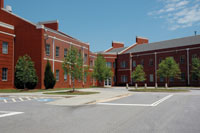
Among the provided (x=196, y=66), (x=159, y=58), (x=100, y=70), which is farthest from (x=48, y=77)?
(x=159, y=58)

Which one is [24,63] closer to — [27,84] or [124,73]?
[27,84]

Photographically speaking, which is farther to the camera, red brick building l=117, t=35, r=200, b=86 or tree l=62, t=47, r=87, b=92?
red brick building l=117, t=35, r=200, b=86

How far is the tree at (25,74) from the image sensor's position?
27672 mm

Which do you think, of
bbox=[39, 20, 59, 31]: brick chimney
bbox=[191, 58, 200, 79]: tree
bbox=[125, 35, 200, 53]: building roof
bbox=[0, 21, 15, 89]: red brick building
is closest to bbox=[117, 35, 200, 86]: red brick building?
bbox=[125, 35, 200, 53]: building roof

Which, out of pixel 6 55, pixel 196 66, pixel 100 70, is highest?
pixel 6 55

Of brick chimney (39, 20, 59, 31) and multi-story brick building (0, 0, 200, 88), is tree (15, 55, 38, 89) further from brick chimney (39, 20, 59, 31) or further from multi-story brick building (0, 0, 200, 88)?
brick chimney (39, 20, 59, 31)

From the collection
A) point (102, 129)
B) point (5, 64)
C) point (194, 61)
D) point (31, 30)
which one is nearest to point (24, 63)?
point (5, 64)

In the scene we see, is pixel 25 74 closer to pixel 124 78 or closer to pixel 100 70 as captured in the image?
pixel 100 70

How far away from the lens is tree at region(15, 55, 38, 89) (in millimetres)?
27672

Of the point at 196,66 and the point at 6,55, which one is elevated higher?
the point at 6,55

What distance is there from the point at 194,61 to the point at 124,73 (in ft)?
59.7

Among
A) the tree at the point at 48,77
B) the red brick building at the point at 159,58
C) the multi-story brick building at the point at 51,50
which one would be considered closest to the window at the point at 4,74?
the multi-story brick building at the point at 51,50

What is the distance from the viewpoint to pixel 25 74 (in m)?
27.7

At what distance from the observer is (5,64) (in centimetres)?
2962
